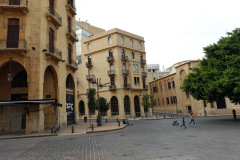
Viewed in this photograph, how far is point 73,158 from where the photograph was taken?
6.89 meters

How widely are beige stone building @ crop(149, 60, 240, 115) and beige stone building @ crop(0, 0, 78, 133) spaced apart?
2781 centimetres

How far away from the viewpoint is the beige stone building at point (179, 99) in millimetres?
35344

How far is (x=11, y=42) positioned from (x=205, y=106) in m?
38.7

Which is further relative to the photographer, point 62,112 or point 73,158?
point 62,112

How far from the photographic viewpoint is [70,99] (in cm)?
2392

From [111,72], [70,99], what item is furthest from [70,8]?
[111,72]

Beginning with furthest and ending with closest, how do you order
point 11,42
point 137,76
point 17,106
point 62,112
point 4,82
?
point 137,76 → point 62,112 → point 4,82 → point 11,42 → point 17,106

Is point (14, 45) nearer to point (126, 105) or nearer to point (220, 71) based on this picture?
point (220, 71)

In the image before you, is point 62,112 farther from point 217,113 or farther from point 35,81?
point 217,113

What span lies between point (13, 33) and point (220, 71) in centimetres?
2358

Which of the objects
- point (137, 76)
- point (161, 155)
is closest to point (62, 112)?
point (161, 155)

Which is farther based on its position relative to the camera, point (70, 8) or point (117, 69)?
point (117, 69)

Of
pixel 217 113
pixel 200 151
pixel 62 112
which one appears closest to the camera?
pixel 200 151

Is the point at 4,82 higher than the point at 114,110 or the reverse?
higher
